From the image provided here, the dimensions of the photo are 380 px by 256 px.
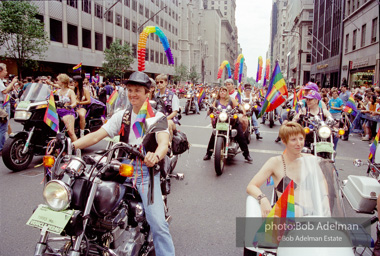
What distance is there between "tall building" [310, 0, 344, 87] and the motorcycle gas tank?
35903 millimetres

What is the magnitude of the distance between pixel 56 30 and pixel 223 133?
99.2 feet

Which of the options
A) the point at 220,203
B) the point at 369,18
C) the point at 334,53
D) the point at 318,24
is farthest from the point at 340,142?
the point at 318,24

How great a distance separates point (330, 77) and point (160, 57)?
31667 millimetres

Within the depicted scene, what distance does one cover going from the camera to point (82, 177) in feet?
7.25

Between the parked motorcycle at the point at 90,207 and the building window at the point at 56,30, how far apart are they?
32.7m

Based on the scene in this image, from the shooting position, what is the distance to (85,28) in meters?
37.0

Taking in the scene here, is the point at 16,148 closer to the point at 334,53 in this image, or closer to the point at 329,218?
the point at 329,218

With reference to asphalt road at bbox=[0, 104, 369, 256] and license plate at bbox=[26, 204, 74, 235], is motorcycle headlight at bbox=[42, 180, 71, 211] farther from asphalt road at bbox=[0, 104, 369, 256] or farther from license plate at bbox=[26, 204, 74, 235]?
asphalt road at bbox=[0, 104, 369, 256]

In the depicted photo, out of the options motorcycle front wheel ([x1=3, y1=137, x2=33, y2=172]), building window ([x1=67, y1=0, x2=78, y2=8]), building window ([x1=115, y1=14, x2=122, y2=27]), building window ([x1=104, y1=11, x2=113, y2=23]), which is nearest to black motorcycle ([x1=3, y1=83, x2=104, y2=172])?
motorcycle front wheel ([x1=3, y1=137, x2=33, y2=172])

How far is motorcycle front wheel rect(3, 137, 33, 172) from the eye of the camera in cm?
618

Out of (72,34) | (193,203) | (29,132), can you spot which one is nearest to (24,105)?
(29,132)

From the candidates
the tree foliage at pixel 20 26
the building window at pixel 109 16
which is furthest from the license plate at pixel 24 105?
the building window at pixel 109 16

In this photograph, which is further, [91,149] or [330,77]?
[330,77]

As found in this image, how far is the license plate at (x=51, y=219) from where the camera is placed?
6.57 ft
